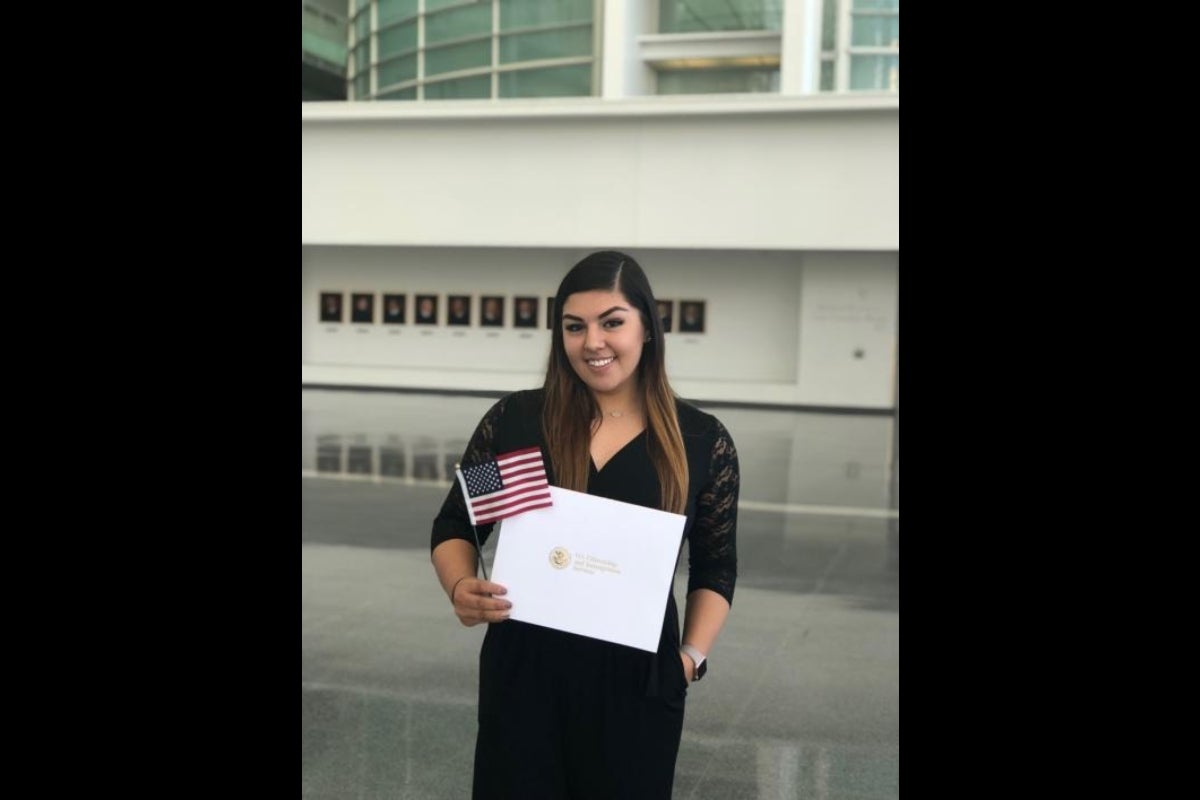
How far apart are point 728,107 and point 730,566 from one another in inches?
920

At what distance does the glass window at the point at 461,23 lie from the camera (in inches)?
1346

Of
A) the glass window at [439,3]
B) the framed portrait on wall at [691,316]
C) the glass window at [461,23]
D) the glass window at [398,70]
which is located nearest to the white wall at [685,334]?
the framed portrait on wall at [691,316]

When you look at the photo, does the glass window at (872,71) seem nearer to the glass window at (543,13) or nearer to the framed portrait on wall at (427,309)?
the glass window at (543,13)

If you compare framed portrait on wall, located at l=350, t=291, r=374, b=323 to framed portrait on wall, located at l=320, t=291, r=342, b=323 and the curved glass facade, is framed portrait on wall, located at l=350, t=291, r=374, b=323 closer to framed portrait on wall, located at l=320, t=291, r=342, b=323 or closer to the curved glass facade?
framed portrait on wall, located at l=320, t=291, r=342, b=323

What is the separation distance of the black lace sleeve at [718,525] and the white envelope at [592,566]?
0.22 m

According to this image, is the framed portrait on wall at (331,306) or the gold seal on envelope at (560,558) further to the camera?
the framed portrait on wall at (331,306)

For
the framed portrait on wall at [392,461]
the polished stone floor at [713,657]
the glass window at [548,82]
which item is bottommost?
the polished stone floor at [713,657]

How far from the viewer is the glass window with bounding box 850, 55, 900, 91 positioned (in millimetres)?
28469

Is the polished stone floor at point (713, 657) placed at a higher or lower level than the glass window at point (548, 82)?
lower

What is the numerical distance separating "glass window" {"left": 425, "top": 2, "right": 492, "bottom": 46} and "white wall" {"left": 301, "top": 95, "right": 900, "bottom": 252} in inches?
312

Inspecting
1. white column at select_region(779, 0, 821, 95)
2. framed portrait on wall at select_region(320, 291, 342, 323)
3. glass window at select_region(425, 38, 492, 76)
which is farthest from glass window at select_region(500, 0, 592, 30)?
framed portrait on wall at select_region(320, 291, 342, 323)

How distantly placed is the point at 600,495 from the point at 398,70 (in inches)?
1421

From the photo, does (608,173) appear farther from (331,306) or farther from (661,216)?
(331,306)

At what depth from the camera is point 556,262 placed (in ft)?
92.1
